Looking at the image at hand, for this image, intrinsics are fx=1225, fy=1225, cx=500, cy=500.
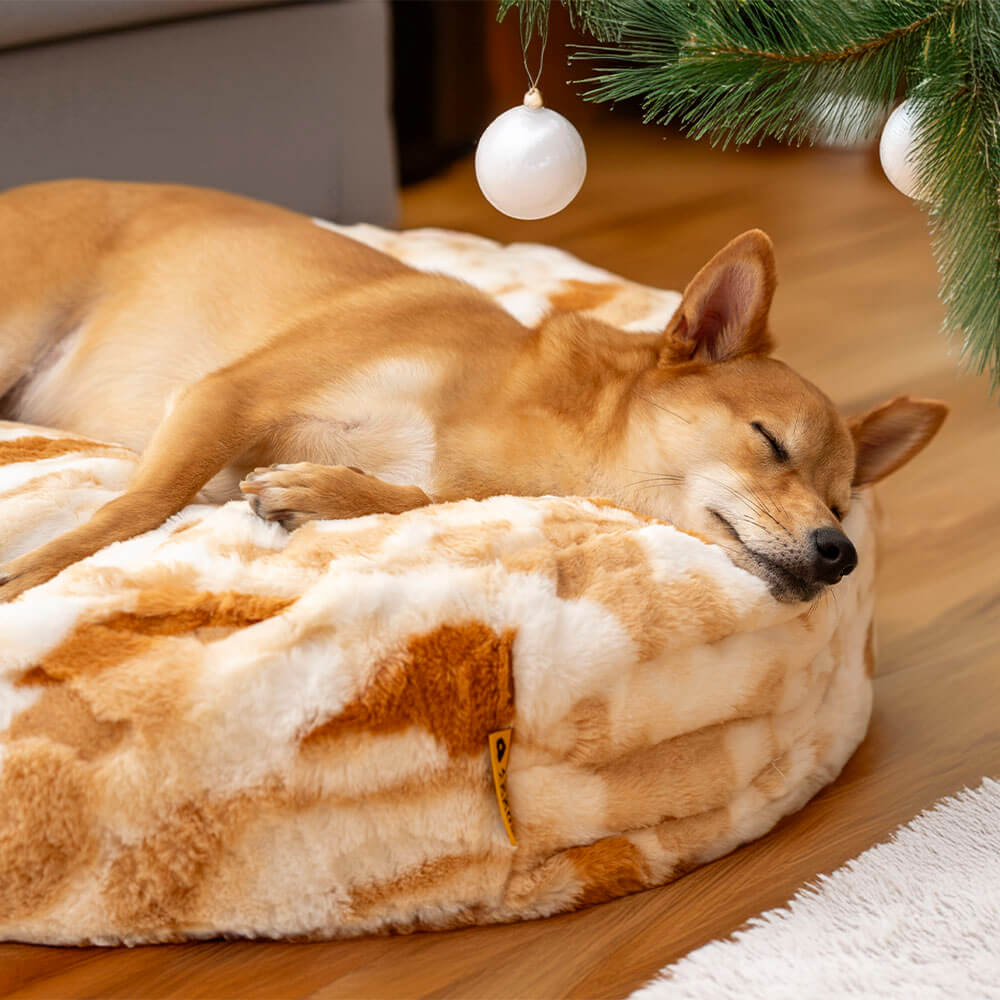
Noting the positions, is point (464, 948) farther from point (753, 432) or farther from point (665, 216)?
point (665, 216)

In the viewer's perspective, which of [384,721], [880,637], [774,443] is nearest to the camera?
[384,721]

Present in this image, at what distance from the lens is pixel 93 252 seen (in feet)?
7.09

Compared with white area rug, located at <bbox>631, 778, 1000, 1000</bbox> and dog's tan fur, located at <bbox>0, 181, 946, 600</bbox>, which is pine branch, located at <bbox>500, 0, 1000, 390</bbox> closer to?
dog's tan fur, located at <bbox>0, 181, 946, 600</bbox>

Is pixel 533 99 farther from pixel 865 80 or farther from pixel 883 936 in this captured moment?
pixel 883 936

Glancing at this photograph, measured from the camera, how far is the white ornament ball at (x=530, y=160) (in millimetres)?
1631

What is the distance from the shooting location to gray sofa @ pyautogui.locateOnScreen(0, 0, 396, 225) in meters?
2.98

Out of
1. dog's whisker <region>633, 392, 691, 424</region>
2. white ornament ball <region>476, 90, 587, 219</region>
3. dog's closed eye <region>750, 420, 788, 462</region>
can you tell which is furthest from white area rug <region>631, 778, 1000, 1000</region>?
white ornament ball <region>476, 90, 587, 219</region>

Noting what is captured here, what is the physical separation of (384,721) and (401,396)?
60 centimetres

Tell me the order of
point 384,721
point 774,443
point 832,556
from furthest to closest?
point 774,443
point 832,556
point 384,721

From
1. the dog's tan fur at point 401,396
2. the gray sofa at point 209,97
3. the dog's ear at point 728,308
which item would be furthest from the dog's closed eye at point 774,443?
the gray sofa at point 209,97

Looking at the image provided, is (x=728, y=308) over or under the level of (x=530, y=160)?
under

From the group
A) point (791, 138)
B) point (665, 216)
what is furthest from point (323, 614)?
point (665, 216)

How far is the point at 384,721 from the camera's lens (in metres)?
1.36

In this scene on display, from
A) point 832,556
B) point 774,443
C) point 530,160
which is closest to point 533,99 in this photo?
point 530,160
